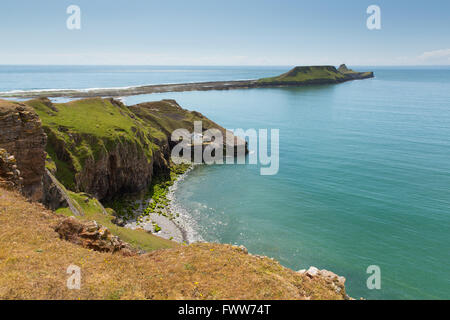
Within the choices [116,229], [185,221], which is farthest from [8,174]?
[185,221]

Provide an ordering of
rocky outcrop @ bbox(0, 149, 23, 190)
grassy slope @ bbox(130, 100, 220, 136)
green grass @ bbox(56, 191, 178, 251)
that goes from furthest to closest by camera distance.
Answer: grassy slope @ bbox(130, 100, 220, 136) < green grass @ bbox(56, 191, 178, 251) < rocky outcrop @ bbox(0, 149, 23, 190)

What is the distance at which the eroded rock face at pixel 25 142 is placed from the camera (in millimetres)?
28484

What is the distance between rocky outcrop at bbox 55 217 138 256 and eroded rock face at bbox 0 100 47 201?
Result: 41.2 ft

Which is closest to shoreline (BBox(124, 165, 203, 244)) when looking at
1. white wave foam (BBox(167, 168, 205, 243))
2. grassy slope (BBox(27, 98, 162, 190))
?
white wave foam (BBox(167, 168, 205, 243))

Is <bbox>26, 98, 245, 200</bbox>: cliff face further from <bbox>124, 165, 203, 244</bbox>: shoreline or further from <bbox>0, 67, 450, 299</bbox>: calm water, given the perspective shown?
<bbox>0, 67, 450, 299</bbox>: calm water

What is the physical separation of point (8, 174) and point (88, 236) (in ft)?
38.6

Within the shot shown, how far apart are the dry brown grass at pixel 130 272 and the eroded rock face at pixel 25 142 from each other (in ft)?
35.3

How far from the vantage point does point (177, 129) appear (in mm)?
96188

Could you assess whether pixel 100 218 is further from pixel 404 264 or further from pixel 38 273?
pixel 404 264

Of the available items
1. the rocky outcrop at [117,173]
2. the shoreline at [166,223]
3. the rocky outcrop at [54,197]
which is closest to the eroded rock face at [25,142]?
the rocky outcrop at [54,197]

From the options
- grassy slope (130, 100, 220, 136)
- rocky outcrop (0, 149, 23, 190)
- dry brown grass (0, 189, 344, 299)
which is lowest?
dry brown grass (0, 189, 344, 299)

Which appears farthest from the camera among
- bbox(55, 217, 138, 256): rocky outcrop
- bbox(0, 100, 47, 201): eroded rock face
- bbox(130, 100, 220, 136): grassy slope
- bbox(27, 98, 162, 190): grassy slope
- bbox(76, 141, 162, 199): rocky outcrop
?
bbox(130, 100, 220, 136): grassy slope

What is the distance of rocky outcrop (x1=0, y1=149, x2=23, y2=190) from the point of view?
77.5 feet

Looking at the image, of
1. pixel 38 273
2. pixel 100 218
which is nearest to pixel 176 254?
pixel 38 273
